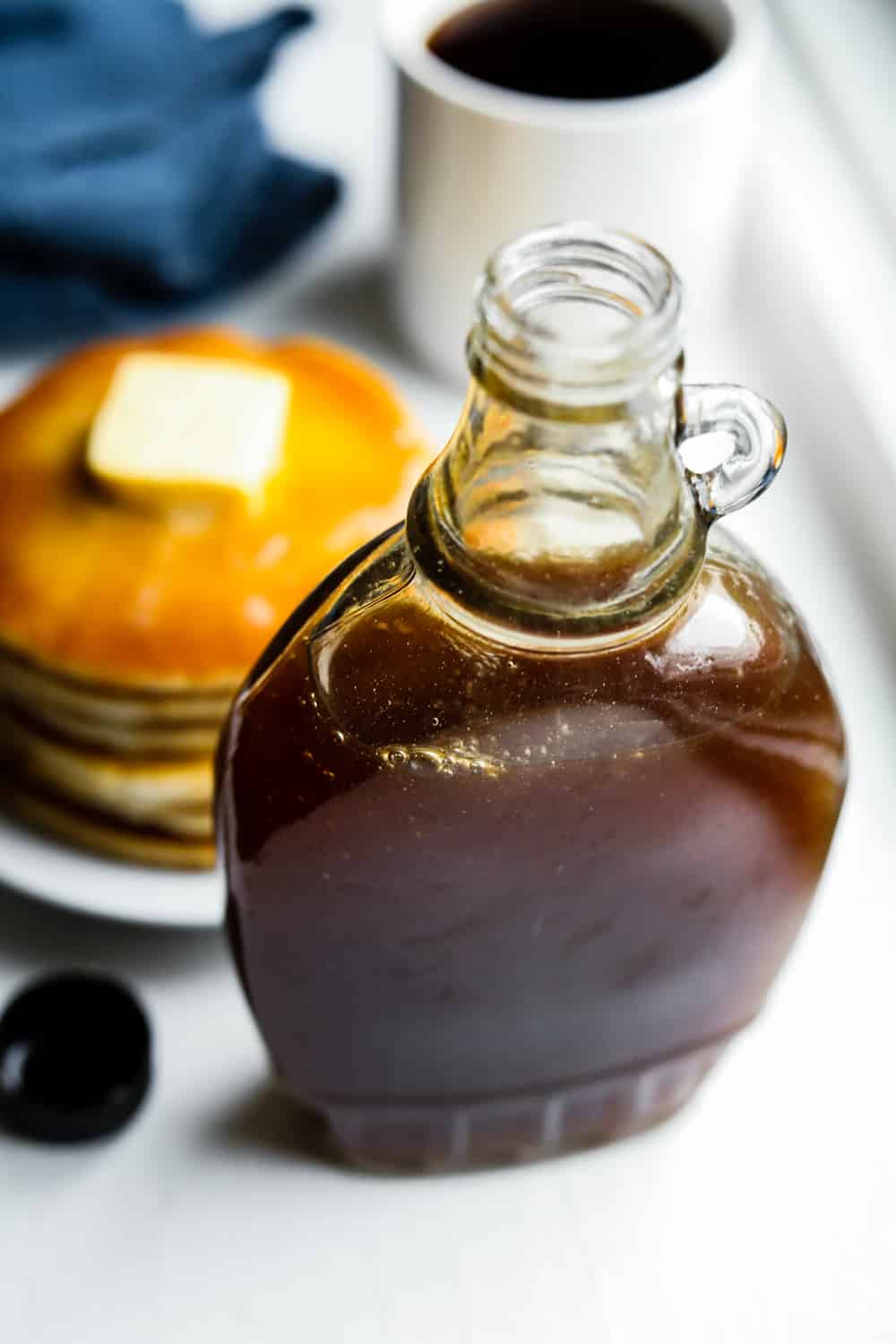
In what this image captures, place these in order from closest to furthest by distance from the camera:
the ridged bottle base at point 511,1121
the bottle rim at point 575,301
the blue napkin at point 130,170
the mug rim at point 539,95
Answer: the bottle rim at point 575,301, the ridged bottle base at point 511,1121, the mug rim at point 539,95, the blue napkin at point 130,170

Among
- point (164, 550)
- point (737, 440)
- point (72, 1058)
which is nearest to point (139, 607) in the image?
point (164, 550)

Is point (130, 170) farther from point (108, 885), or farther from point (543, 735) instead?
point (543, 735)

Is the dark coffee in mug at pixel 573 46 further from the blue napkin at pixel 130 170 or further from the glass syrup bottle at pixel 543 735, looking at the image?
the glass syrup bottle at pixel 543 735

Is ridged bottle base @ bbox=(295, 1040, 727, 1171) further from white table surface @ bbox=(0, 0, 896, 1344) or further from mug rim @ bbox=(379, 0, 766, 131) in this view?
mug rim @ bbox=(379, 0, 766, 131)

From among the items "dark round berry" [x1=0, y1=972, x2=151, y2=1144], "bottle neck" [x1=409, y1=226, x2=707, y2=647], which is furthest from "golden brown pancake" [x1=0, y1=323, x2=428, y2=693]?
"bottle neck" [x1=409, y1=226, x2=707, y2=647]

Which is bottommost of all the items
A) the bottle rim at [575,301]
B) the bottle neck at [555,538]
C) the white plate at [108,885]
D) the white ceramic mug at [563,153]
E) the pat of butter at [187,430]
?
the white plate at [108,885]

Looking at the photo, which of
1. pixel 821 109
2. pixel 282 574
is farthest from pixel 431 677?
pixel 821 109

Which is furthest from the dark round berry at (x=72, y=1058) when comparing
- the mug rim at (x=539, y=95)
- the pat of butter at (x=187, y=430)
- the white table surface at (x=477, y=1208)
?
the mug rim at (x=539, y=95)

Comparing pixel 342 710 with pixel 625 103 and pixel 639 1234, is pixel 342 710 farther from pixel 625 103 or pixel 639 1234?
pixel 625 103
